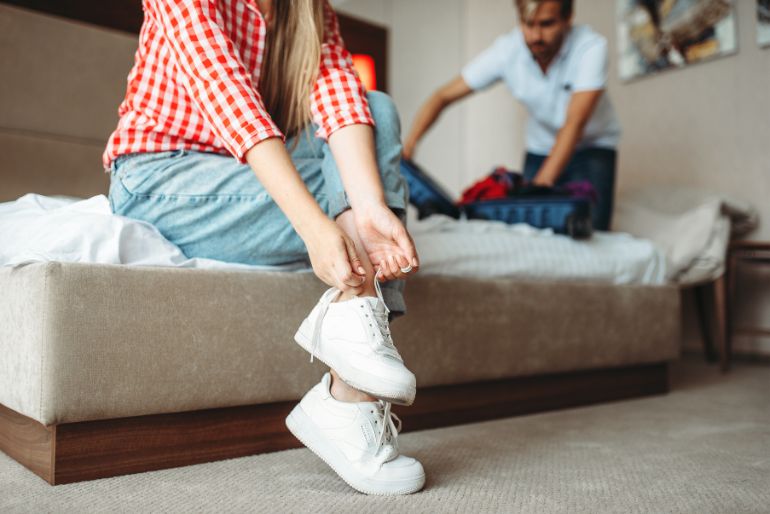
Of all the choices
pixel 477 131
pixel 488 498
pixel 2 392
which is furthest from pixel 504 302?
pixel 477 131

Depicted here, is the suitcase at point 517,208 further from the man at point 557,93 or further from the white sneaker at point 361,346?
the white sneaker at point 361,346

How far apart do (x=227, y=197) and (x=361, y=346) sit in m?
0.32

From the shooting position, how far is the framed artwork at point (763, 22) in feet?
8.20

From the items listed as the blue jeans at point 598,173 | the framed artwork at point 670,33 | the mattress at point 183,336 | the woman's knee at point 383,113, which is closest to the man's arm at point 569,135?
the blue jeans at point 598,173

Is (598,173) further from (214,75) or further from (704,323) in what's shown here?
(214,75)

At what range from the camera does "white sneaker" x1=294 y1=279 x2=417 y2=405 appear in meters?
0.76

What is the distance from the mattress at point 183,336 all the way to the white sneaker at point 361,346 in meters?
0.19

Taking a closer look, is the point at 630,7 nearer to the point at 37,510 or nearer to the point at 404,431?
the point at 404,431

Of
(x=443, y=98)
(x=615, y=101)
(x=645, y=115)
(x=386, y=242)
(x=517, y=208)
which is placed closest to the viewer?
(x=386, y=242)

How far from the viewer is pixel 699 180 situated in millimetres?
2746

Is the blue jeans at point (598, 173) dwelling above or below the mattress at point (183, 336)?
above

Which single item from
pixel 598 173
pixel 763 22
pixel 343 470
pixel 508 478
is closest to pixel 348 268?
Answer: pixel 343 470

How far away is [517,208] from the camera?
165 centimetres

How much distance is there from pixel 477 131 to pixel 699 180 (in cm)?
133
